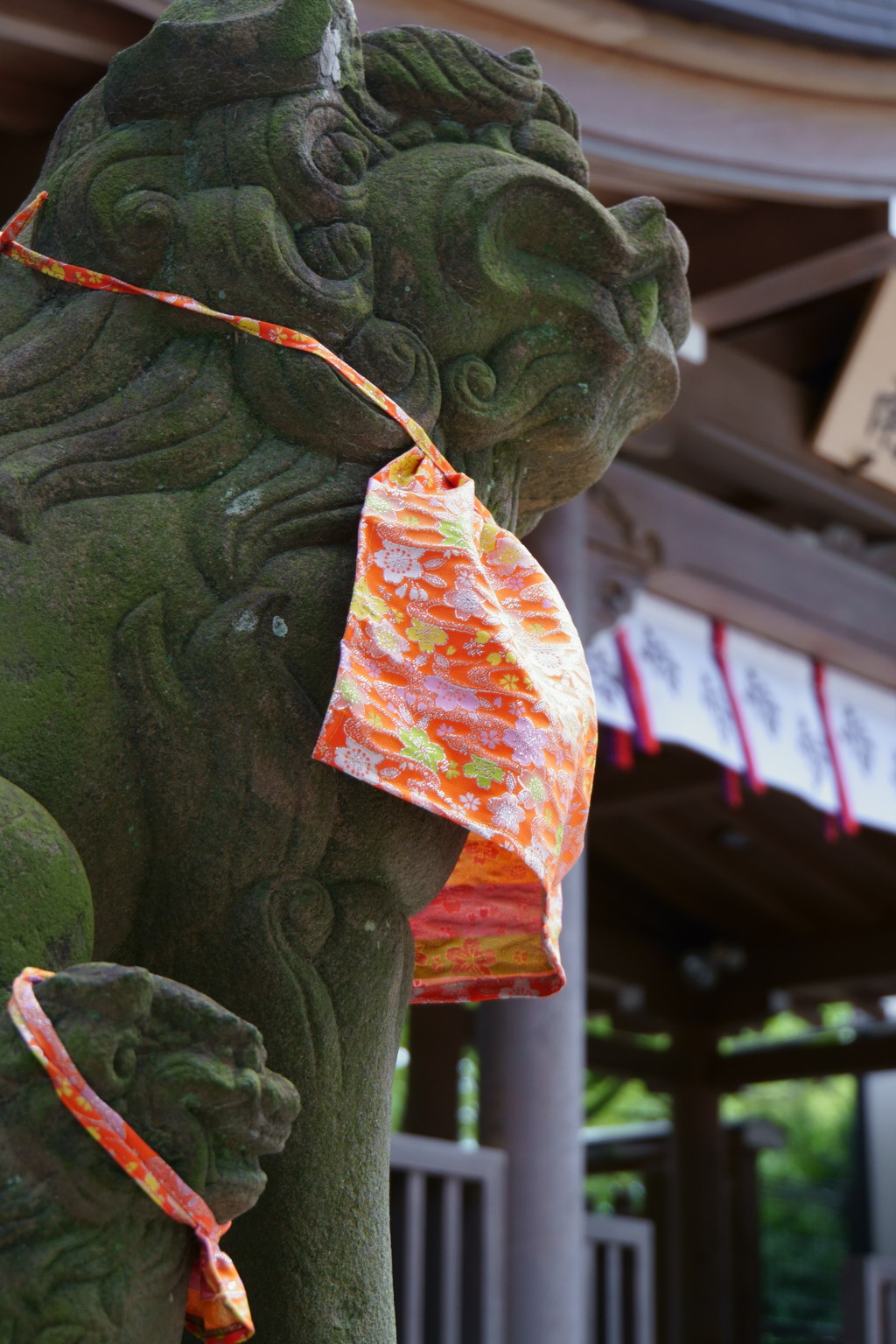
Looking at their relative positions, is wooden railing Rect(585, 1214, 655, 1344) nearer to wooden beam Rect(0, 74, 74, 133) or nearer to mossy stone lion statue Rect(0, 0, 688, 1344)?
wooden beam Rect(0, 74, 74, 133)

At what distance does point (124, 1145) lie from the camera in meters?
0.96

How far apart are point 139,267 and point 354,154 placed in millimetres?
211

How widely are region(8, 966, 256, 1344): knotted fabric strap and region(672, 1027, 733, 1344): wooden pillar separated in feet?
27.3

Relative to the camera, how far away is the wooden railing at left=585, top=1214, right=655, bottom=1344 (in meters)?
4.41

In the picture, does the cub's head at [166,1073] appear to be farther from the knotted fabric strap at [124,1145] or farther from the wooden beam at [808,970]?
the wooden beam at [808,970]

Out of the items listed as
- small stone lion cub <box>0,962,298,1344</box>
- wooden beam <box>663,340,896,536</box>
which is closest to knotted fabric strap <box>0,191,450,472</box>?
small stone lion cub <box>0,962,298,1344</box>

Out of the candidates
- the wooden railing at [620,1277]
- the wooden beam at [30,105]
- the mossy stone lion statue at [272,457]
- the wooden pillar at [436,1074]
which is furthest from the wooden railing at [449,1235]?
the wooden pillar at [436,1074]

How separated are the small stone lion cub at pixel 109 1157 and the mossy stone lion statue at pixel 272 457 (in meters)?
0.13

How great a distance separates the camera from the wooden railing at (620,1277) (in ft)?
14.5

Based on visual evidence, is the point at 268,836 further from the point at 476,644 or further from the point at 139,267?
the point at 139,267

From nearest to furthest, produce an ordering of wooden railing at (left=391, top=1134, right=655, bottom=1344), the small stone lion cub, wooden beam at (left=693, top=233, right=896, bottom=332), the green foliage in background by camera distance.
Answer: the small stone lion cub
wooden railing at (left=391, top=1134, right=655, bottom=1344)
wooden beam at (left=693, top=233, right=896, bottom=332)
the green foliage in background

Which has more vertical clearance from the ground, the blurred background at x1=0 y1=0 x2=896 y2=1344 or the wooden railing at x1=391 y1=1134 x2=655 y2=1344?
the blurred background at x1=0 y1=0 x2=896 y2=1344

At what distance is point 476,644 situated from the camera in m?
1.30

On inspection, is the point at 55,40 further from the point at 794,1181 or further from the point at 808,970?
the point at 794,1181
